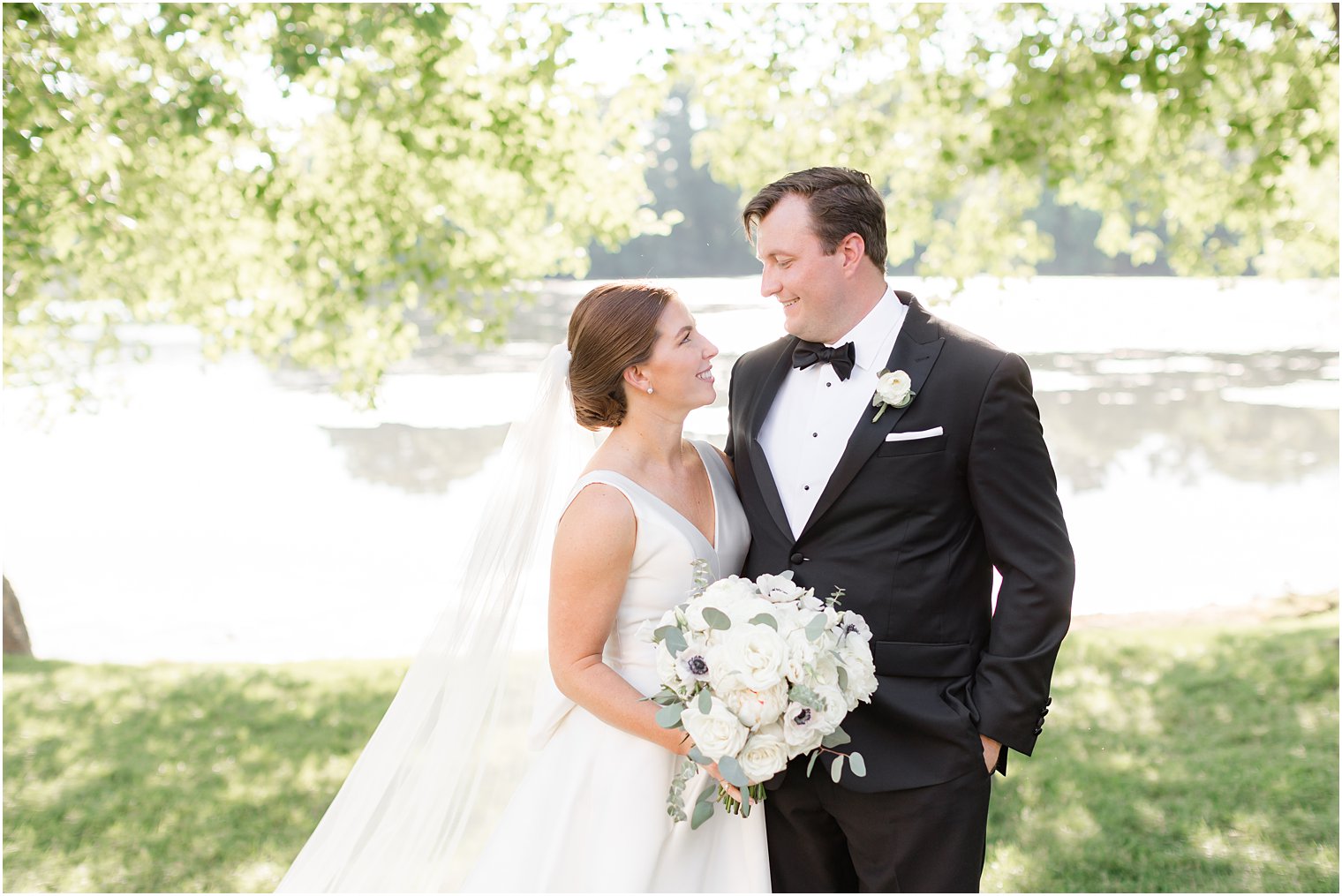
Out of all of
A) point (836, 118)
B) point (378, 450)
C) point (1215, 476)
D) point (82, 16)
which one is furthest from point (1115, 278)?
point (82, 16)

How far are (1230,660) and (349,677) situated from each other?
5.85 m

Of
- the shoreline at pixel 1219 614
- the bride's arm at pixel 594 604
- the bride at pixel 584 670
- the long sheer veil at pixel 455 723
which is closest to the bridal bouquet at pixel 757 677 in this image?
the bride at pixel 584 670

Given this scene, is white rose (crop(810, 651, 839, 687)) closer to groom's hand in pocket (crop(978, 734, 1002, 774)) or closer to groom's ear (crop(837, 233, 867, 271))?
groom's hand in pocket (crop(978, 734, 1002, 774))

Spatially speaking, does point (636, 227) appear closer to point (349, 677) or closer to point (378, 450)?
point (349, 677)

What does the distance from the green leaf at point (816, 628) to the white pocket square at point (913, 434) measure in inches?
23.3

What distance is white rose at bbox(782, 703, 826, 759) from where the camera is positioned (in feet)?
8.23

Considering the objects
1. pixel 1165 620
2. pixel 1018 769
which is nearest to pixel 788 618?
pixel 1018 769

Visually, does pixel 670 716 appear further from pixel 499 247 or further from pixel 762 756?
pixel 499 247

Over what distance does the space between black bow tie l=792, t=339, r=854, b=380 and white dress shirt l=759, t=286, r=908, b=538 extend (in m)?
0.02

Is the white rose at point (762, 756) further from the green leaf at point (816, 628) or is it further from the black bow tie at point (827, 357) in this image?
the black bow tie at point (827, 357)

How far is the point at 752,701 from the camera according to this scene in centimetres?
249

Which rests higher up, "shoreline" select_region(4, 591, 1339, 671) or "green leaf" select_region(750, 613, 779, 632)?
"green leaf" select_region(750, 613, 779, 632)

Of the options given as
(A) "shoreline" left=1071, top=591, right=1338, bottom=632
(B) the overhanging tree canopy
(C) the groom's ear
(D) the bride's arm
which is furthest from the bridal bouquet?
(A) "shoreline" left=1071, top=591, right=1338, bottom=632

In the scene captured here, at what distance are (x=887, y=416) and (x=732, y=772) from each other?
3.35ft
